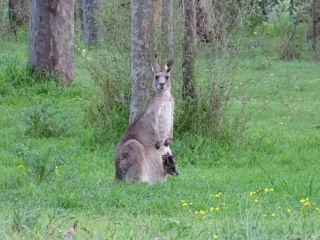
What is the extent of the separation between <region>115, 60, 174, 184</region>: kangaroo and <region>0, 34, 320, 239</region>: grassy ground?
245mm

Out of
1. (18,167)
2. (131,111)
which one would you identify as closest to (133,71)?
(131,111)

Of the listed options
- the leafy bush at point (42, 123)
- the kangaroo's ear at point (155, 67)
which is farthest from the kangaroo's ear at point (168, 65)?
the leafy bush at point (42, 123)

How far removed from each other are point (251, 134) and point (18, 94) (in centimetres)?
529

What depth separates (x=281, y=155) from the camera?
12.0 metres

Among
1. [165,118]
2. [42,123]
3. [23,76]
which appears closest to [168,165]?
[165,118]

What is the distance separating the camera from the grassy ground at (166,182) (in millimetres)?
6602

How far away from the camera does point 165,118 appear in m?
10.7

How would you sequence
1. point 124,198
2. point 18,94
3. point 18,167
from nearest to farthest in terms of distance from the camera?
point 124,198
point 18,167
point 18,94

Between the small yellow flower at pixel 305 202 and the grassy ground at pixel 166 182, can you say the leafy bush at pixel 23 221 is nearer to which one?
the grassy ground at pixel 166 182

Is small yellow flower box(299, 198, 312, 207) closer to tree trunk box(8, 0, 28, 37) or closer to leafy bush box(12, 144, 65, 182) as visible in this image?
leafy bush box(12, 144, 65, 182)

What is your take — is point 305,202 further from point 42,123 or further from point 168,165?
point 42,123

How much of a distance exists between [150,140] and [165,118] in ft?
1.74

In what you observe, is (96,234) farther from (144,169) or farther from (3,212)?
(144,169)

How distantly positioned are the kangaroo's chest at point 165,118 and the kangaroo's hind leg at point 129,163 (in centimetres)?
76
